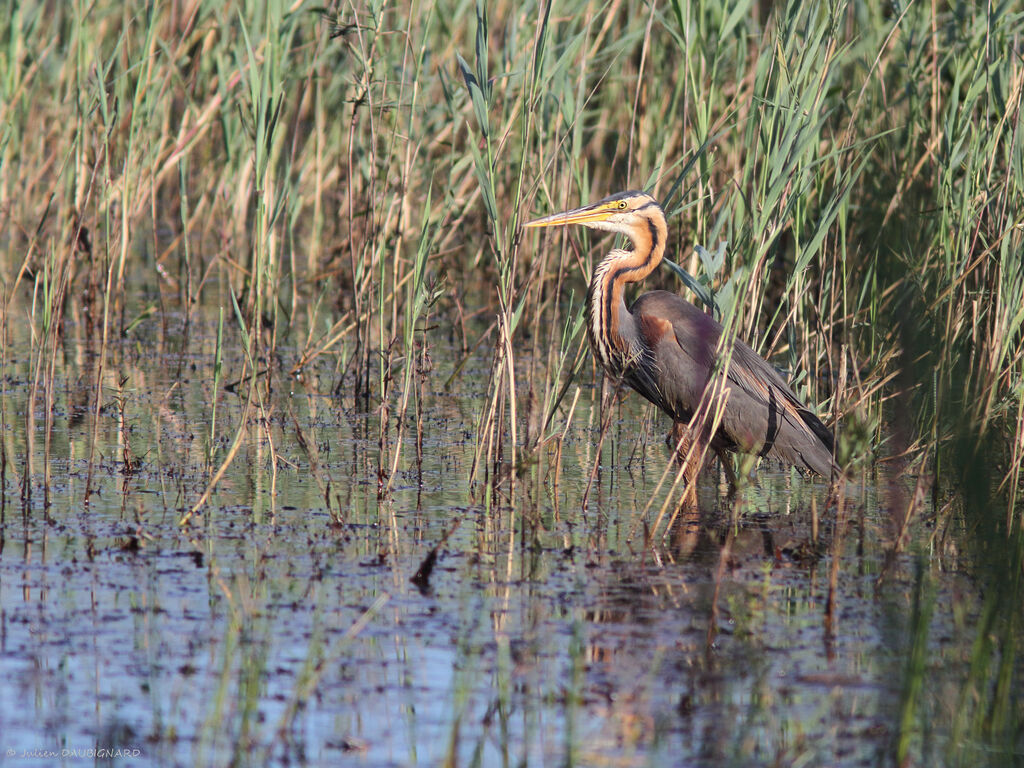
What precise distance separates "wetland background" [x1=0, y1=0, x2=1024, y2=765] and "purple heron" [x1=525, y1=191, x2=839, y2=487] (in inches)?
5.7

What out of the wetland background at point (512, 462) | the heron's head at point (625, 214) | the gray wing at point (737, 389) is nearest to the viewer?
the wetland background at point (512, 462)

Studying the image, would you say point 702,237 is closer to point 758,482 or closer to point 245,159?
point 758,482

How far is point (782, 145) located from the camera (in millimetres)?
4508

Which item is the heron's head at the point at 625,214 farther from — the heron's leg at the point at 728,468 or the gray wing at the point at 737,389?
the heron's leg at the point at 728,468

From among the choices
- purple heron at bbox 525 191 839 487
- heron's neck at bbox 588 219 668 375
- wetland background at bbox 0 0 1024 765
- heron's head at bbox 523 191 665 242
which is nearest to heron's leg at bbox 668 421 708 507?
purple heron at bbox 525 191 839 487

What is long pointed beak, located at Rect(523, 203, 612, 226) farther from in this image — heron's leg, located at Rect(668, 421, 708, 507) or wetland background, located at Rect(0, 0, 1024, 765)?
heron's leg, located at Rect(668, 421, 708, 507)

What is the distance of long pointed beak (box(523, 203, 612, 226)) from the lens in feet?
17.3

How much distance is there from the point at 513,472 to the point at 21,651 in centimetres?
190

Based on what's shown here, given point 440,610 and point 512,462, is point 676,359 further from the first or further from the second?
point 440,610

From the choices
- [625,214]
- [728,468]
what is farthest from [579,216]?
[728,468]

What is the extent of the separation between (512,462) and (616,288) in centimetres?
94

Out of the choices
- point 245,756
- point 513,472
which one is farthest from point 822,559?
point 245,756

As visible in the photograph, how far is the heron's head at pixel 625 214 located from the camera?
5.45 m

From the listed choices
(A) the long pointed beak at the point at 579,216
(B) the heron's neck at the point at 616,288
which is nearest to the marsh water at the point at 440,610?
(B) the heron's neck at the point at 616,288
